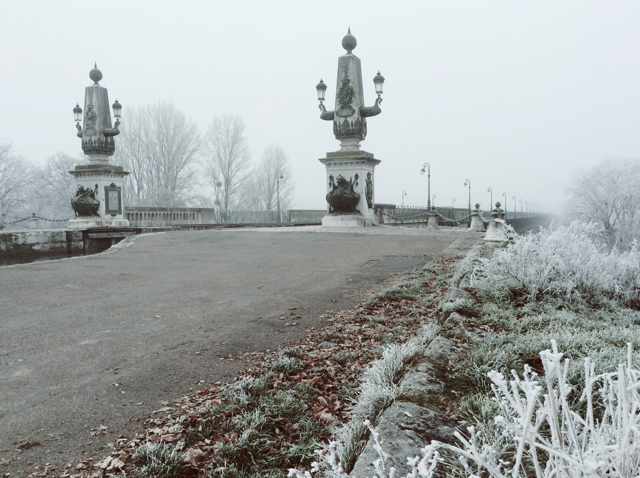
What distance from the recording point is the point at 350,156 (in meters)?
19.3

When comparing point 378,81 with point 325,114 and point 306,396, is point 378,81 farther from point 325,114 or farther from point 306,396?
point 306,396

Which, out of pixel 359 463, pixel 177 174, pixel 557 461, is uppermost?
pixel 177 174

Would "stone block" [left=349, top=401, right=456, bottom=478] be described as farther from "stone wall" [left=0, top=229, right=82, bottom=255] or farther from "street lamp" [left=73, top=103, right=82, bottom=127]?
"street lamp" [left=73, top=103, right=82, bottom=127]

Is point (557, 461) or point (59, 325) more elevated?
point (557, 461)

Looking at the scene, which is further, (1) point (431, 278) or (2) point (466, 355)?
(1) point (431, 278)

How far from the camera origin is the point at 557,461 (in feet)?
3.78

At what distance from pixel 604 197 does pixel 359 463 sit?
51.8m

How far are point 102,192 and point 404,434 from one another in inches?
954

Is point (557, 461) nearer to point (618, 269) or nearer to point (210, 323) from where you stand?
point (210, 323)

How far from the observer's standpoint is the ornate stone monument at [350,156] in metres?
19.4

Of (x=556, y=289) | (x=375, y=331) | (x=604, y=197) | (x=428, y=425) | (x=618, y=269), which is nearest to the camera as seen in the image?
(x=428, y=425)

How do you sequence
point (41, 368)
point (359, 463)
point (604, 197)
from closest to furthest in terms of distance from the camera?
1. point (359, 463)
2. point (41, 368)
3. point (604, 197)

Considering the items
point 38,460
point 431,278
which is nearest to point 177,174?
point 431,278

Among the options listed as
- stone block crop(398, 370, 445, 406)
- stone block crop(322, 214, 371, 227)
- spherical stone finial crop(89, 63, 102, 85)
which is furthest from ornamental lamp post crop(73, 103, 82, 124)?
stone block crop(398, 370, 445, 406)
